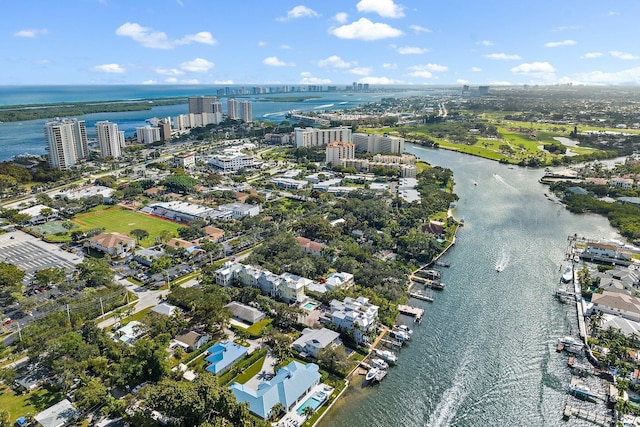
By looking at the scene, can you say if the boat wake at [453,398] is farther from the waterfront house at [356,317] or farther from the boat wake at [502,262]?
the boat wake at [502,262]

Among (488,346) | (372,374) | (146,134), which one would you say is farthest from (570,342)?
(146,134)

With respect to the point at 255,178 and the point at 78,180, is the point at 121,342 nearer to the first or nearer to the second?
the point at 255,178

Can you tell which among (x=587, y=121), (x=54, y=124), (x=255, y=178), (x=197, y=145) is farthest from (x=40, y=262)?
(x=587, y=121)

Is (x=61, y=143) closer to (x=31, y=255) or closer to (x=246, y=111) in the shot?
(x=31, y=255)

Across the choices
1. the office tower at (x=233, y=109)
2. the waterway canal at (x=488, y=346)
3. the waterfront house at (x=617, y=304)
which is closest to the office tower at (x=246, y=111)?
the office tower at (x=233, y=109)

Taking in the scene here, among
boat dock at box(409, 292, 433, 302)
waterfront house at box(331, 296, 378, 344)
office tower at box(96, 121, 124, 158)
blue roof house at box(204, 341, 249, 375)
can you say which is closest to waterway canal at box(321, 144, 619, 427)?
boat dock at box(409, 292, 433, 302)

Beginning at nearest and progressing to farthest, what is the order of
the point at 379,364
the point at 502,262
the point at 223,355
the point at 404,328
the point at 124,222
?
the point at 223,355, the point at 379,364, the point at 404,328, the point at 502,262, the point at 124,222
